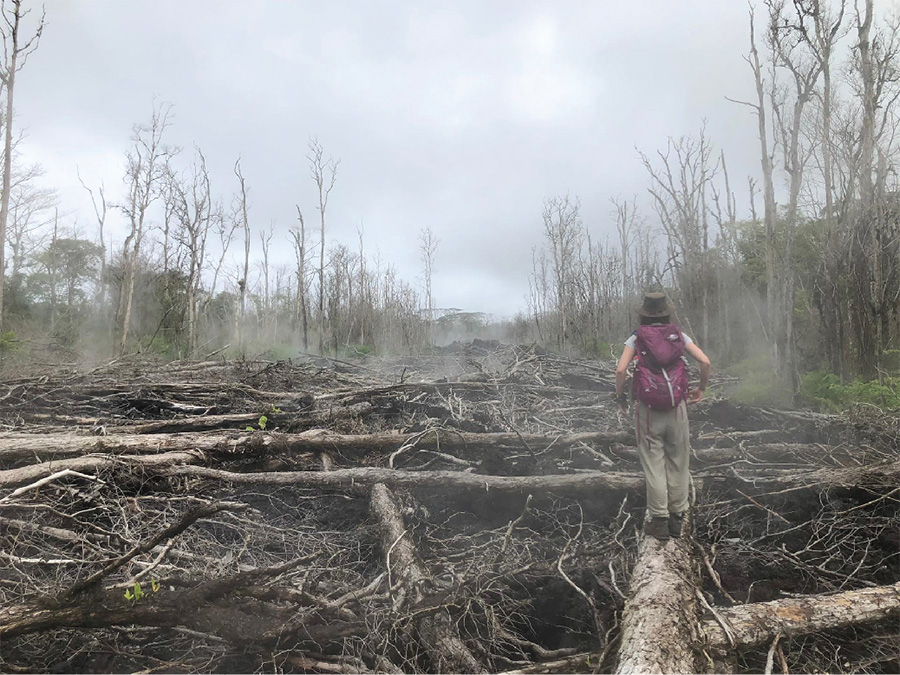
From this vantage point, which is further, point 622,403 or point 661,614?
point 622,403

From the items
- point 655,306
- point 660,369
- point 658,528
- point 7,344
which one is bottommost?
point 658,528

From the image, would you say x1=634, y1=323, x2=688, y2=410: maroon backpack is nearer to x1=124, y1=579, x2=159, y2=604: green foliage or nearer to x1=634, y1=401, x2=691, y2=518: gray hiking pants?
x1=634, y1=401, x2=691, y2=518: gray hiking pants

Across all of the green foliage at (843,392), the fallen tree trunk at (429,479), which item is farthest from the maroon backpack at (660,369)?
the green foliage at (843,392)

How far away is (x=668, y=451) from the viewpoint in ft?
9.77

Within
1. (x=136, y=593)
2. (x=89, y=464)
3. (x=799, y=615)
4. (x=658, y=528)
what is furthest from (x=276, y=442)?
(x=799, y=615)

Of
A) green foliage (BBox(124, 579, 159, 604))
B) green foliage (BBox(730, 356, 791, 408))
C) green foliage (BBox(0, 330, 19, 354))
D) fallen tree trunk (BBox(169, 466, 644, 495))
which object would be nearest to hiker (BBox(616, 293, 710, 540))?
fallen tree trunk (BBox(169, 466, 644, 495))

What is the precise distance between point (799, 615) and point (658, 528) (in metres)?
A: 0.75

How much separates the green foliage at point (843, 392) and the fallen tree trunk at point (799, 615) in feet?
11.6

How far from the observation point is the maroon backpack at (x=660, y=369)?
9.43ft

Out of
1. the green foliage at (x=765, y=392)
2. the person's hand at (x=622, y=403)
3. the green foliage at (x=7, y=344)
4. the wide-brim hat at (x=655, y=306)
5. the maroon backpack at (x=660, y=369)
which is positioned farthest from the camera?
the green foliage at (x=7, y=344)

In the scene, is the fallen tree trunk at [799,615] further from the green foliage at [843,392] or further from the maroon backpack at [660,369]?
the green foliage at [843,392]

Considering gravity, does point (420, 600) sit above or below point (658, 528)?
below

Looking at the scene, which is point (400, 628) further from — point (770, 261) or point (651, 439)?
point (770, 261)

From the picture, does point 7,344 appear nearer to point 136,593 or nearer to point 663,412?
point 136,593
